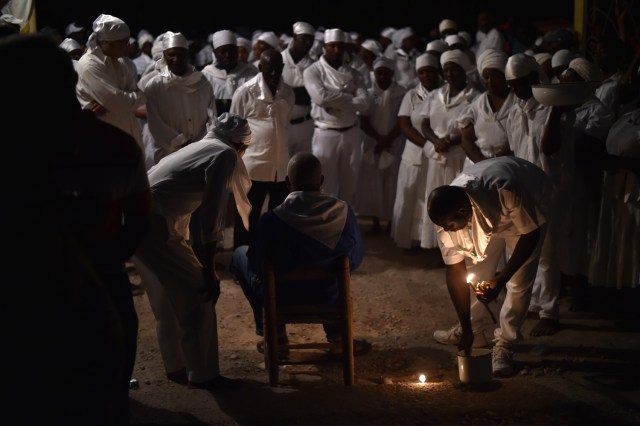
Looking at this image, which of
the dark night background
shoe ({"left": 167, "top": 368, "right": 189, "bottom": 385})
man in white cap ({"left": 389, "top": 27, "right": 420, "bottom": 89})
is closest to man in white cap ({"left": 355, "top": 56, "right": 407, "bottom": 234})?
man in white cap ({"left": 389, "top": 27, "right": 420, "bottom": 89})

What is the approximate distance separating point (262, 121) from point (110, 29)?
1.71 m

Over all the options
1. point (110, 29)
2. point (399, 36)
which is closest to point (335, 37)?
point (110, 29)

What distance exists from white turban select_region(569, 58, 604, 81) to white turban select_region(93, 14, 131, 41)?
13.2 feet

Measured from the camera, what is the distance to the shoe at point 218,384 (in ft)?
17.0

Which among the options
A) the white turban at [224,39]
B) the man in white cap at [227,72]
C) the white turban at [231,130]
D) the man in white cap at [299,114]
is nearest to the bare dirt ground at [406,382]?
the white turban at [231,130]

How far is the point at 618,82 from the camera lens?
7.05 meters

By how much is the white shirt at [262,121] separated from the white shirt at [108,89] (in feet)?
3.38

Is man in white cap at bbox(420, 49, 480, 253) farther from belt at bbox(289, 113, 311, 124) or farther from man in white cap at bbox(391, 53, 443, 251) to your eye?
belt at bbox(289, 113, 311, 124)

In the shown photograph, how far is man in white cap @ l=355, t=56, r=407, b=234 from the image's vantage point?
9336 millimetres

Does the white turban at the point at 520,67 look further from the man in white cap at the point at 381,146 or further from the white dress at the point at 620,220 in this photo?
the man in white cap at the point at 381,146

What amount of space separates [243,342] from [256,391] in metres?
1.19

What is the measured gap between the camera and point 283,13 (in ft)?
76.7

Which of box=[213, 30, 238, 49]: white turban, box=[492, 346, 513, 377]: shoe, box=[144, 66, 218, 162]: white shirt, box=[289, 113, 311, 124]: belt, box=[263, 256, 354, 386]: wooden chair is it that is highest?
box=[213, 30, 238, 49]: white turban

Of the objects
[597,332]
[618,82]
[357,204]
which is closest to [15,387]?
[597,332]
